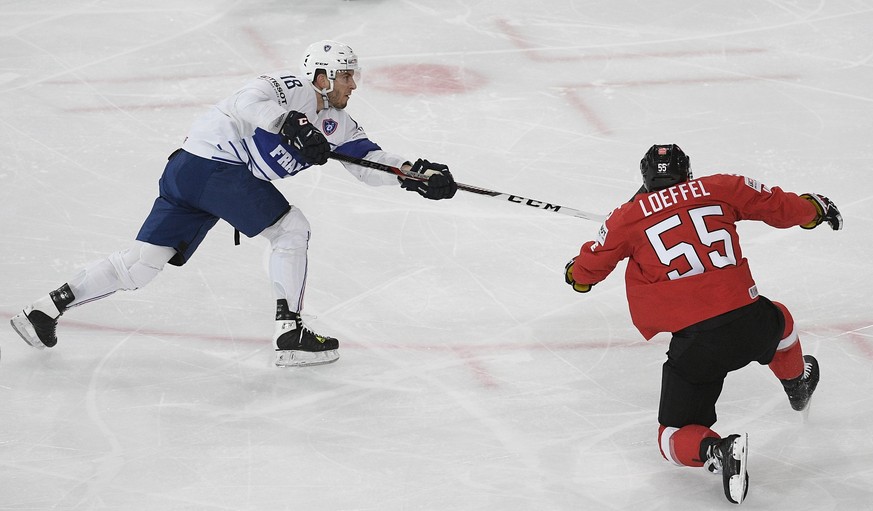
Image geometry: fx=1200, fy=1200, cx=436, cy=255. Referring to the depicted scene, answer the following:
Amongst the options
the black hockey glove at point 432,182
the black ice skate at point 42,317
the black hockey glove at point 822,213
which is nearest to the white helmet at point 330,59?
the black hockey glove at point 432,182

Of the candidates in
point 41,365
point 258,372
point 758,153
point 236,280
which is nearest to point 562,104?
point 758,153

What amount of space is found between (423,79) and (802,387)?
10.4ft

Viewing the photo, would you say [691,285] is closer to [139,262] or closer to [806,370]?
[806,370]

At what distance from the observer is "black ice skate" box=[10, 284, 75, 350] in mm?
3850

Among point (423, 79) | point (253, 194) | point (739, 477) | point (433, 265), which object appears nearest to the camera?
point (739, 477)

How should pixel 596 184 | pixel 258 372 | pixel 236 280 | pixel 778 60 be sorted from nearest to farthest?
pixel 258 372, pixel 236 280, pixel 596 184, pixel 778 60

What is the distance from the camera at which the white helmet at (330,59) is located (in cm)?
381

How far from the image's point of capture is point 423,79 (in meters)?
6.09

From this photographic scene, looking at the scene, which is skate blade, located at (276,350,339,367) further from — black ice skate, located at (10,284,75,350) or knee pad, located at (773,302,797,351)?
knee pad, located at (773,302,797,351)

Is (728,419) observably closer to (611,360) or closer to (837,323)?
(611,360)

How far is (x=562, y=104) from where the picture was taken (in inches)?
228

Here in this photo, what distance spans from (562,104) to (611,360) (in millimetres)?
2232

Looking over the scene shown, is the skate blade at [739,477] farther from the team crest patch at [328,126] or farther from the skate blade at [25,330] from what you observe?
the skate blade at [25,330]

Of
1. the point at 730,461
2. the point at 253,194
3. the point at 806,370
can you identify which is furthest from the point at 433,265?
the point at 730,461
